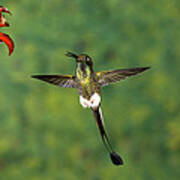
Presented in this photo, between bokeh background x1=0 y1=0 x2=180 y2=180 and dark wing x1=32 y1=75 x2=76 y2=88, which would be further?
bokeh background x1=0 y1=0 x2=180 y2=180

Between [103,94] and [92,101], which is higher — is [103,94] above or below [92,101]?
above

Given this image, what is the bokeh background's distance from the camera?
5.02ft

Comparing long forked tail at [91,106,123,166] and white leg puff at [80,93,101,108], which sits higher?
white leg puff at [80,93,101,108]

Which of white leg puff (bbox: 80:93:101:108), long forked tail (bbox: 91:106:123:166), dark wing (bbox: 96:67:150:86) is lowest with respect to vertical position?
long forked tail (bbox: 91:106:123:166)

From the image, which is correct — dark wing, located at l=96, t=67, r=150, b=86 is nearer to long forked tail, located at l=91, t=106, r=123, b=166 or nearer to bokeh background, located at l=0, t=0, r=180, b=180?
long forked tail, located at l=91, t=106, r=123, b=166

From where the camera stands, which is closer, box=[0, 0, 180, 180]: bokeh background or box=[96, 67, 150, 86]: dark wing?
box=[96, 67, 150, 86]: dark wing

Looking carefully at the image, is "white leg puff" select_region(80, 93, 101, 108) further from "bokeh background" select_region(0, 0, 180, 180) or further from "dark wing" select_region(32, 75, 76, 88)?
"bokeh background" select_region(0, 0, 180, 180)

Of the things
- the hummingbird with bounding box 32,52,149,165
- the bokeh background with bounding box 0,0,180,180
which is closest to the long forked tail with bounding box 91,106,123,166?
the hummingbird with bounding box 32,52,149,165

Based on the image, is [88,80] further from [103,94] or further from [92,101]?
[103,94]

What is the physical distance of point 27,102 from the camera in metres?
1.54

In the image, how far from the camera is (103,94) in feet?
5.08

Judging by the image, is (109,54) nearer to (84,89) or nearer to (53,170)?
(53,170)

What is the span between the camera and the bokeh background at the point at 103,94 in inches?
60.2

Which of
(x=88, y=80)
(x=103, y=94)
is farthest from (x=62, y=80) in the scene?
(x=103, y=94)
